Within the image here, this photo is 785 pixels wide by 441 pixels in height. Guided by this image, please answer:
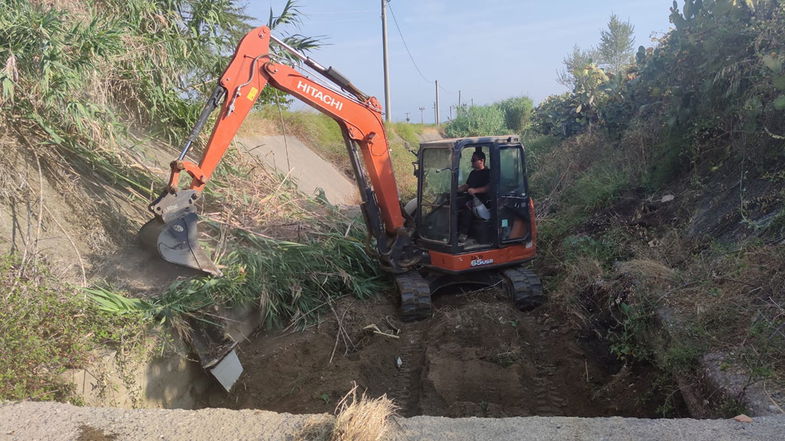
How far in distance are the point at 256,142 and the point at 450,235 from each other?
6.26m

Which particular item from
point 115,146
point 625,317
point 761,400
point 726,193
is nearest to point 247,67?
point 115,146

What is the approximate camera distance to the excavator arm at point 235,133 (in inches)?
198

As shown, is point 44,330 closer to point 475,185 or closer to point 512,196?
point 475,185

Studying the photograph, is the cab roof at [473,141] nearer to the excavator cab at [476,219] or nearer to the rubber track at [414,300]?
the excavator cab at [476,219]

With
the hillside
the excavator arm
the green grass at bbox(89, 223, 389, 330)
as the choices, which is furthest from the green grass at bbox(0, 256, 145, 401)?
the excavator arm

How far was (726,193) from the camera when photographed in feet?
22.9

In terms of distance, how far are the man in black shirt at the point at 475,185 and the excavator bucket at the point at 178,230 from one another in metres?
2.95

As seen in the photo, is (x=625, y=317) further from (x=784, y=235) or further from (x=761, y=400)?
(x=761, y=400)

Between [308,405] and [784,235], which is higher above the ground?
[784,235]

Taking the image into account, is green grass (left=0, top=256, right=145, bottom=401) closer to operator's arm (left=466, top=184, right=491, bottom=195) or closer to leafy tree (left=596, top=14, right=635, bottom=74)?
operator's arm (left=466, top=184, right=491, bottom=195)

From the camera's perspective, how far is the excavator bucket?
496 centimetres

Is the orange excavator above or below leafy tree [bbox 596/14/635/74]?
below

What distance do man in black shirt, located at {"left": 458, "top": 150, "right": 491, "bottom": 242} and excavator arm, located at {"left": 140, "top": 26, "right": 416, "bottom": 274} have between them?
2.24 ft

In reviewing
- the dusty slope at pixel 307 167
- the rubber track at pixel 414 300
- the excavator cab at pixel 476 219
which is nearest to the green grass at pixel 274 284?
the rubber track at pixel 414 300
